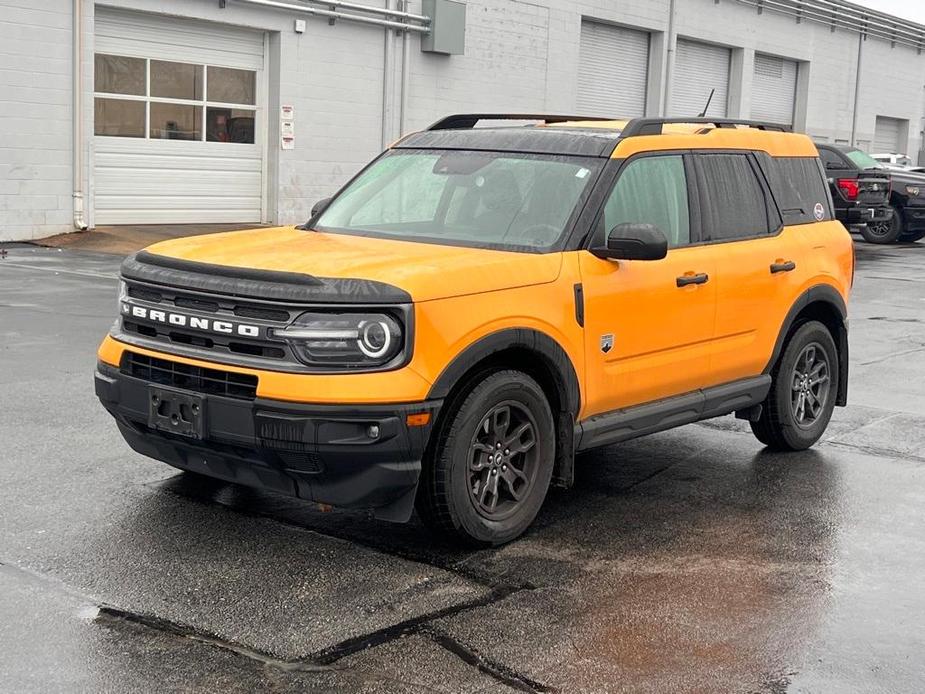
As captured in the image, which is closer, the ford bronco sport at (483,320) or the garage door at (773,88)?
the ford bronco sport at (483,320)

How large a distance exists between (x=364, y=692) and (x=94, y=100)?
61.0ft

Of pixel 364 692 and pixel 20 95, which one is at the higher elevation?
pixel 20 95

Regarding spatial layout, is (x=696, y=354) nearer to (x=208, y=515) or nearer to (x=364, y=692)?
(x=208, y=515)

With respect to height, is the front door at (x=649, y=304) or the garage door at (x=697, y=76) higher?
the garage door at (x=697, y=76)

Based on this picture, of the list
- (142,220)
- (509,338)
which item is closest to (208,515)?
(509,338)

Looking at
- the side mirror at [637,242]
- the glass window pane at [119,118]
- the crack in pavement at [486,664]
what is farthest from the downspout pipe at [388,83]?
the crack in pavement at [486,664]

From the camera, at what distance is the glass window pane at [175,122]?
22000mm

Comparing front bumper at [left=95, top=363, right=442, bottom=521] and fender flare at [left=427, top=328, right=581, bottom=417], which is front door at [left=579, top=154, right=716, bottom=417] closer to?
fender flare at [left=427, top=328, right=581, bottom=417]

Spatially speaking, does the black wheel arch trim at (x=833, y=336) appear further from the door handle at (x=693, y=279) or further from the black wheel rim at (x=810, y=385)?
the door handle at (x=693, y=279)

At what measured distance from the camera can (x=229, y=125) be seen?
76.8ft

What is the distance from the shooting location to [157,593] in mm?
4664

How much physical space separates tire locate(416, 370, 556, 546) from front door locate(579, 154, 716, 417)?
40cm

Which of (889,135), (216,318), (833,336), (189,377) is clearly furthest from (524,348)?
(889,135)

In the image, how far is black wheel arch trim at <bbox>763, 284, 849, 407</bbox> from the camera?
714 cm
